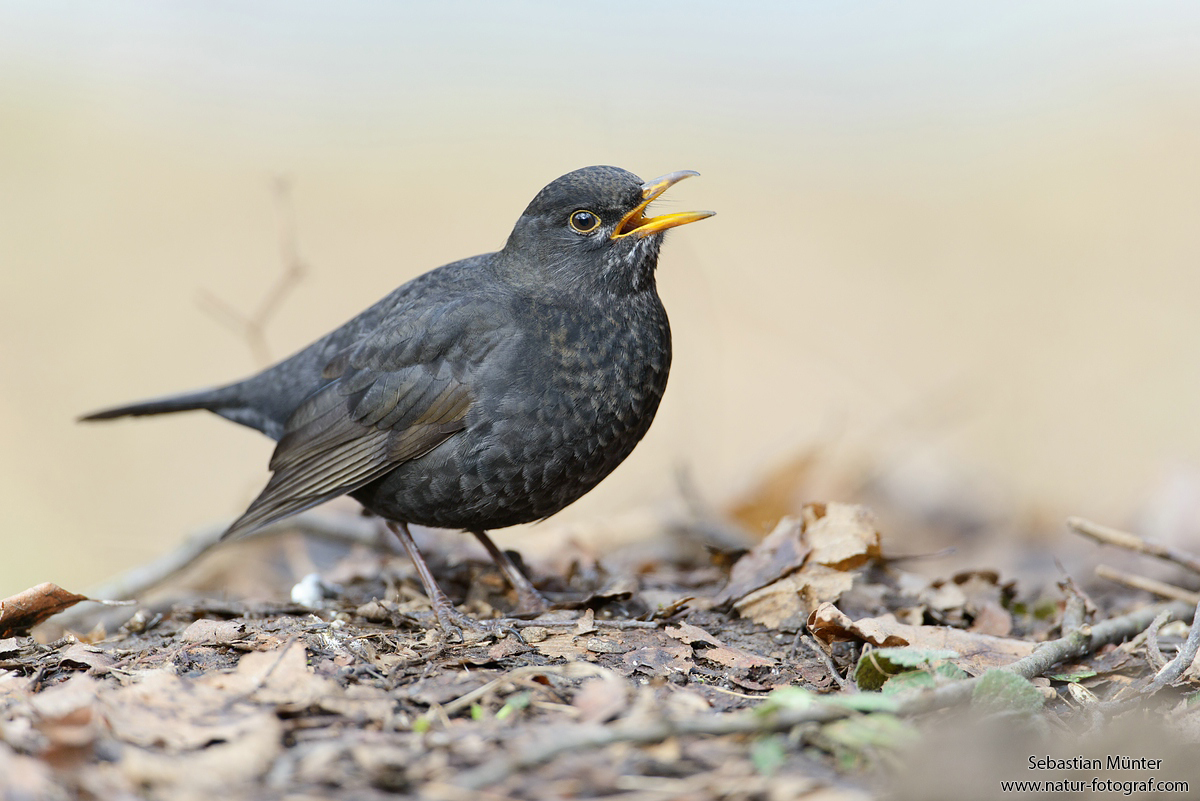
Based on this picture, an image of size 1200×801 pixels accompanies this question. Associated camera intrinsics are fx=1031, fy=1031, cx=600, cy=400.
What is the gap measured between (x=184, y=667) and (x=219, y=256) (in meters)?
8.70

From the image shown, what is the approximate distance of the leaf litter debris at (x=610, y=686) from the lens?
2.27 meters

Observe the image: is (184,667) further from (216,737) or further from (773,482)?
(773,482)

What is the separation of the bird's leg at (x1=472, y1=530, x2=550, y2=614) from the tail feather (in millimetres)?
1619

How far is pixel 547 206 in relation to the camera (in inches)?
176

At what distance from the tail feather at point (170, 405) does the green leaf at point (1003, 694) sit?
3886 millimetres

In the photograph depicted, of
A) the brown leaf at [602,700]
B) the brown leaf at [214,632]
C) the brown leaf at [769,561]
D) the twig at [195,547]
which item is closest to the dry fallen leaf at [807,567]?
the brown leaf at [769,561]

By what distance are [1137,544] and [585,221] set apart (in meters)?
2.60

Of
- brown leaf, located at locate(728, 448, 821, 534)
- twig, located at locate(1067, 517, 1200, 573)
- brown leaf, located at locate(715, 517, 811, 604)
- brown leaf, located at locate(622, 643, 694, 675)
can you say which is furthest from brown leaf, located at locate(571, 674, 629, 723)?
brown leaf, located at locate(728, 448, 821, 534)

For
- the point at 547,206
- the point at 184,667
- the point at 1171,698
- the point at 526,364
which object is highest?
the point at 547,206

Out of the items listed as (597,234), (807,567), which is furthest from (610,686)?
(597,234)

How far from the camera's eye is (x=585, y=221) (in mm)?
4406

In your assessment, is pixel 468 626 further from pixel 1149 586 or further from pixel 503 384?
pixel 1149 586

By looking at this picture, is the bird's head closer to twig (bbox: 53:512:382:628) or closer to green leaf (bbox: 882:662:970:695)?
twig (bbox: 53:512:382:628)

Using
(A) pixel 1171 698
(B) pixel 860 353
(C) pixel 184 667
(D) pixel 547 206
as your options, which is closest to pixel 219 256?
(B) pixel 860 353
